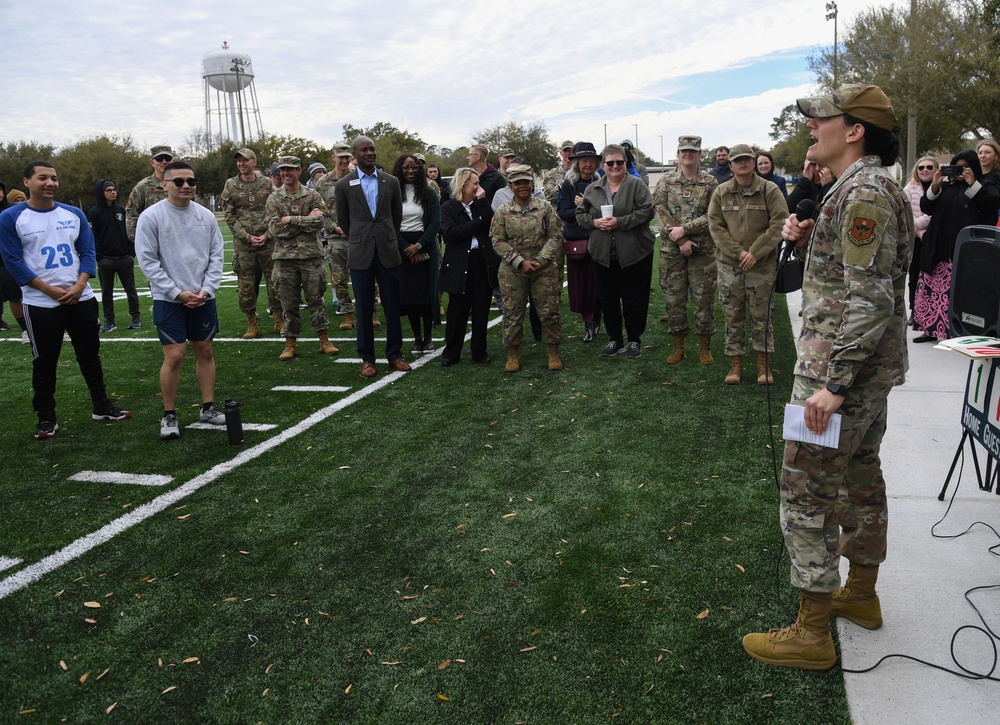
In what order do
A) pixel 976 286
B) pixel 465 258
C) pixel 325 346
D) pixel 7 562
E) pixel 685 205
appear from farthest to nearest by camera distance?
pixel 325 346 → pixel 465 258 → pixel 685 205 → pixel 7 562 → pixel 976 286

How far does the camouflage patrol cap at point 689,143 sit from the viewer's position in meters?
7.44

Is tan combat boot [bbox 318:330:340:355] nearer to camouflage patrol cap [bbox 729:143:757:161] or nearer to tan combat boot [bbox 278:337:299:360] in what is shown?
tan combat boot [bbox 278:337:299:360]

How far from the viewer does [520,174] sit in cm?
729

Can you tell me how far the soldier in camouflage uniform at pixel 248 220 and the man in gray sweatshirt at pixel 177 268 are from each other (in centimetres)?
364

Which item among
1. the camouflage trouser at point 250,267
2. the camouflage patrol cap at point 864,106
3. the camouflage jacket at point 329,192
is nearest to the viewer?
the camouflage patrol cap at point 864,106

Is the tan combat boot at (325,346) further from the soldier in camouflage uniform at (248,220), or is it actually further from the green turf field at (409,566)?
the green turf field at (409,566)

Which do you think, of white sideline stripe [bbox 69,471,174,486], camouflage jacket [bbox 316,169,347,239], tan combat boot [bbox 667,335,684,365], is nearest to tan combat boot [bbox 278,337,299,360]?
camouflage jacket [bbox 316,169,347,239]

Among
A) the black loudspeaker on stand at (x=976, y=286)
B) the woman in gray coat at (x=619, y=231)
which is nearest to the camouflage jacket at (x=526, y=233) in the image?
the woman in gray coat at (x=619, y=231)

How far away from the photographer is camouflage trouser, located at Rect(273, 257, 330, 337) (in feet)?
28.6

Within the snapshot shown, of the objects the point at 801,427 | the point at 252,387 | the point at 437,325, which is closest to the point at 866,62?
the point at 437,325

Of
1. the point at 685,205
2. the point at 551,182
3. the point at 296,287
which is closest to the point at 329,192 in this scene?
the point at 296,287

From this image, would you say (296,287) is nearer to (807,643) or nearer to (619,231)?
(619,231)

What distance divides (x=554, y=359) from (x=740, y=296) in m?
1.92

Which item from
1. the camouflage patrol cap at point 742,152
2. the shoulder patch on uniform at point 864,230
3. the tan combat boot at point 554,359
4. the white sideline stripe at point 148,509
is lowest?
the white sideline stripe at point 148,509
